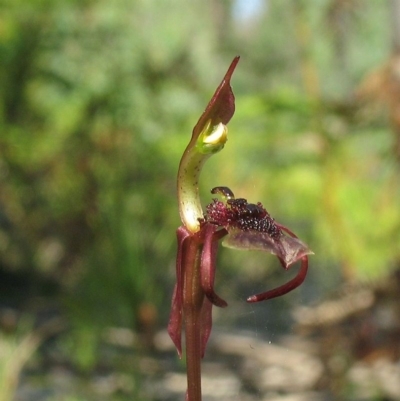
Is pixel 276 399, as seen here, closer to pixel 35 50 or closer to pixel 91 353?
pixel 91 353

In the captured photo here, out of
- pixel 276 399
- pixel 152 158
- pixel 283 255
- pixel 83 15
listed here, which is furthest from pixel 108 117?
pixel 283 255

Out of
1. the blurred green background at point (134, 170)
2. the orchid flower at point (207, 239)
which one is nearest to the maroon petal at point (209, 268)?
the orchid flower at point (207, 239)

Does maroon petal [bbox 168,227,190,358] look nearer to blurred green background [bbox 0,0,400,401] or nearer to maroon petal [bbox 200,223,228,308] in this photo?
maroon petal [bbox 200,223,228,308]

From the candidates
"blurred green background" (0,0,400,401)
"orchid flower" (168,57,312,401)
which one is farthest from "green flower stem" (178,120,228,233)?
"blurred green background" (0,0,400,401)

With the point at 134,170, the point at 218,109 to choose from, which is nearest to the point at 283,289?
the point at 218,109

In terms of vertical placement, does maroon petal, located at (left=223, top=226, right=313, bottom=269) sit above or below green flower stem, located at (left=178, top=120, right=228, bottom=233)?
below

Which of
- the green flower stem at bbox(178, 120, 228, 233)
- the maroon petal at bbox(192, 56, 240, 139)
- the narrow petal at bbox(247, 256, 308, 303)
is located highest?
the maroon petal at bbox(192, 56, 240, 139)
